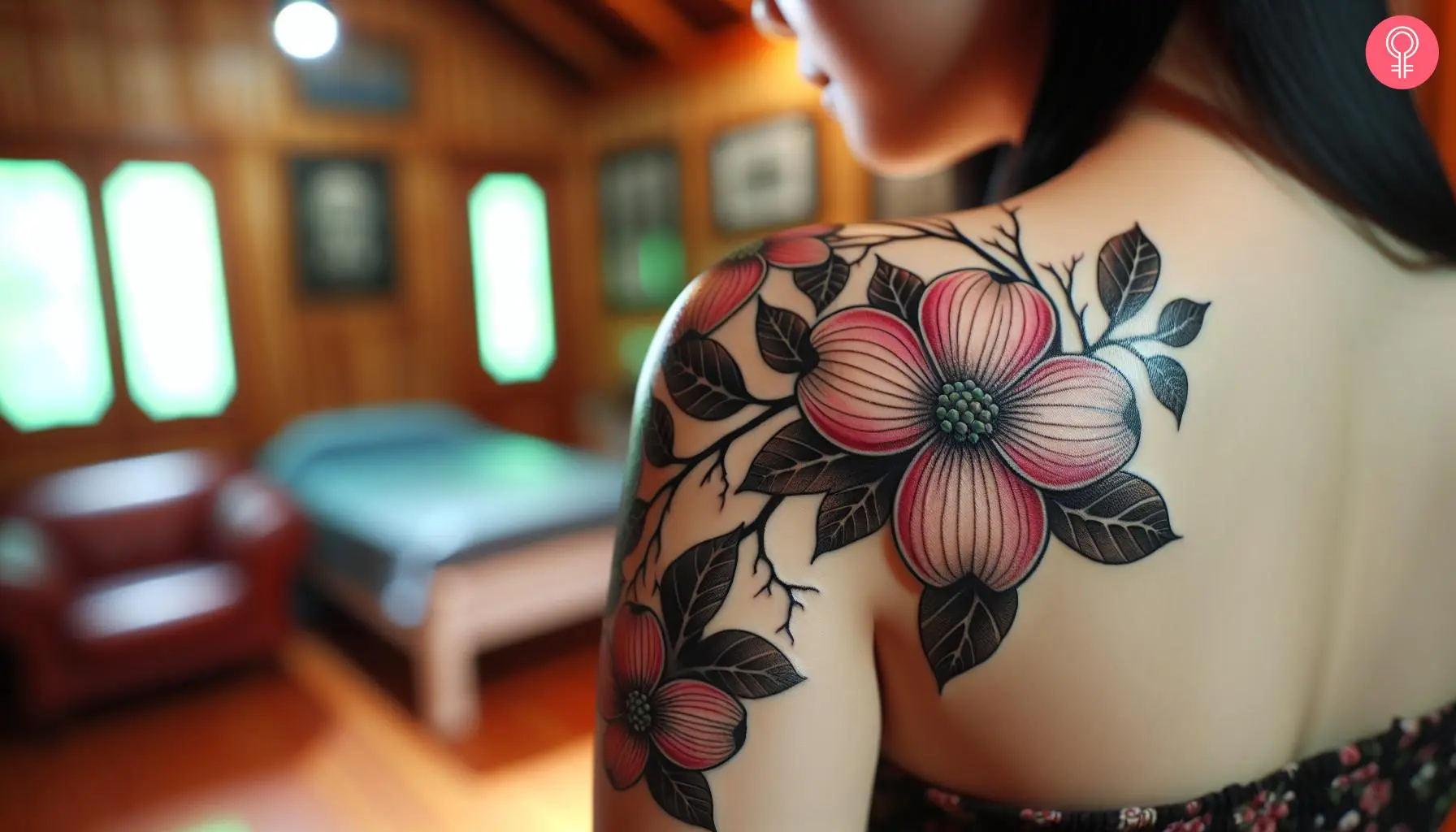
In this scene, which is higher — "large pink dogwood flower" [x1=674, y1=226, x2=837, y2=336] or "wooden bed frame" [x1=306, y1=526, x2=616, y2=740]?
"large pink dogwood flower" [x1=674, y1=226, x2=837, y2=336]

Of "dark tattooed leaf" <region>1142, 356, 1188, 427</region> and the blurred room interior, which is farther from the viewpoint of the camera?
the blurred room interior

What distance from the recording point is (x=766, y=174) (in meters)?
3.99

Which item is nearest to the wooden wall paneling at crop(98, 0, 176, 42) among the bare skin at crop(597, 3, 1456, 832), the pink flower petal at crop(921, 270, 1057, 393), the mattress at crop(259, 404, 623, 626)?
the mattress at crop(259, 404, 623, 626)

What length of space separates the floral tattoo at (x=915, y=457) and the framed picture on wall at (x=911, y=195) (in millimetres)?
2870

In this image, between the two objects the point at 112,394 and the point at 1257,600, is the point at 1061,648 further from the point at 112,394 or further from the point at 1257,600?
the point at 112,394

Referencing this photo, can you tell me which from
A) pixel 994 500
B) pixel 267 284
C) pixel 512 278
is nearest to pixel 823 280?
pixel 994 500

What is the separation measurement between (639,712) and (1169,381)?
→ 312 millimetres

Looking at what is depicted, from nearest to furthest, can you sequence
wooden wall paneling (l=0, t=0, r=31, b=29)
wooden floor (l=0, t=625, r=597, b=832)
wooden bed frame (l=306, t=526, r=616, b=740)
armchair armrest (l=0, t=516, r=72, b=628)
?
wooden floor (l=0, t=625, r=597, b=832) → armchair armrest (l=0, t=516, r=72, b=628) → wooden bed frame (l=306, t=526, r=616, b=740) → wooden wall paneling (l=0, t=0, r=31, b=29)

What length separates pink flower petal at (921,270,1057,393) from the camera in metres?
0.40

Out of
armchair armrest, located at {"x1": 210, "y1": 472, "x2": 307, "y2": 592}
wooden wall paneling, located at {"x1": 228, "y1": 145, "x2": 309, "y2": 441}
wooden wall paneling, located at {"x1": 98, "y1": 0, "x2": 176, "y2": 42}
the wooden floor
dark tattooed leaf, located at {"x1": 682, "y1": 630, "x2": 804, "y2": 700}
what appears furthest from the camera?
wooden wall paneling, located at {"x1": 228, "y1": 145, "x2": 309, "y2": 441}

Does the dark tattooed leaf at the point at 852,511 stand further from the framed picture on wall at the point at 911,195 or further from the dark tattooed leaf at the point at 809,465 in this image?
the framed picture on wall at the point at 911,195

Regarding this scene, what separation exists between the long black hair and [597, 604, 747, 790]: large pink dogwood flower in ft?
1.30

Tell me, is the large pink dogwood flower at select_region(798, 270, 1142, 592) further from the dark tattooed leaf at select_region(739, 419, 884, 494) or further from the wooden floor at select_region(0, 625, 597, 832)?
the wooden floor at select_region(0, 625, 597, 832)

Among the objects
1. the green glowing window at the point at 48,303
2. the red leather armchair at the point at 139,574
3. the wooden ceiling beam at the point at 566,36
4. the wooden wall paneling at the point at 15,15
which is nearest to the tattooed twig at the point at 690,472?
the red leather armchair at the point at 139,574
